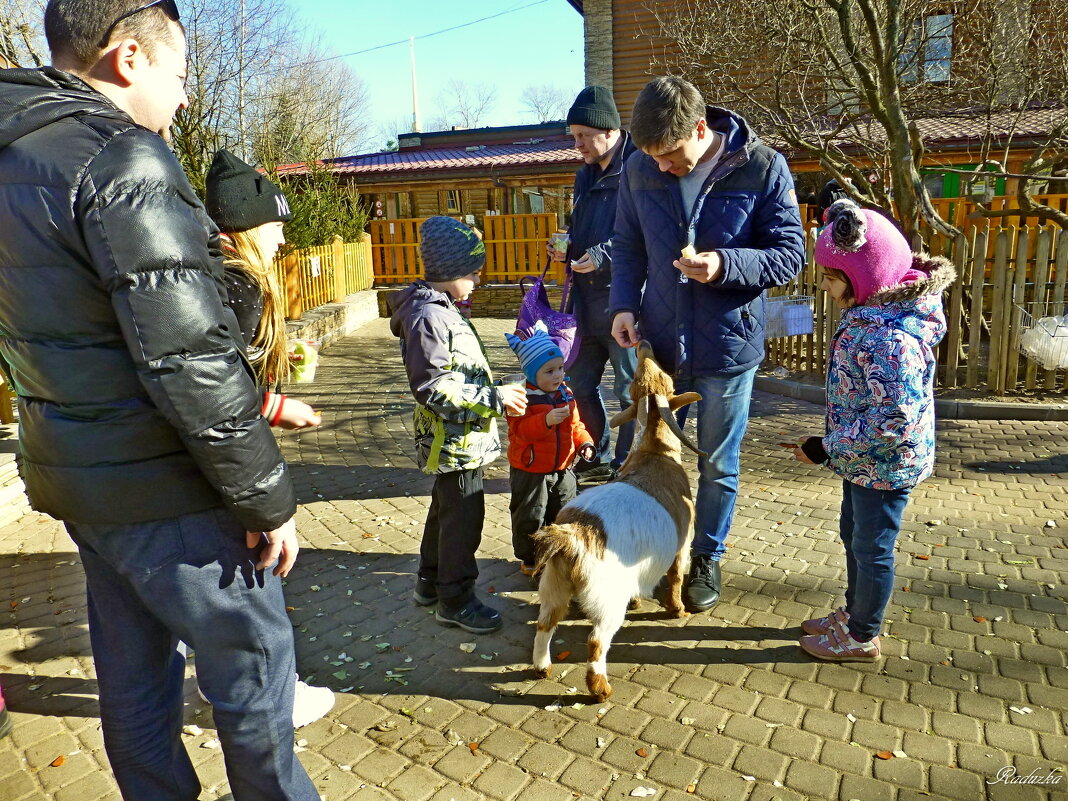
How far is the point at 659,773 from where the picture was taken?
2668 mm

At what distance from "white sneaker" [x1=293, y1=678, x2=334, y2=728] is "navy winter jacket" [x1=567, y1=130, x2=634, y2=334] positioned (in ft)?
9.46

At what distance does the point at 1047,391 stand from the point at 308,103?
72.9 ft

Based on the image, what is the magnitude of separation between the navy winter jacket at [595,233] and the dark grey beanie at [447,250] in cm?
172

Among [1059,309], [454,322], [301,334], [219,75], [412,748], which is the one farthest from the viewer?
[219,75]

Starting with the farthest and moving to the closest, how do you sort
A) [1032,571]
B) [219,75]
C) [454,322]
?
[219,75], [1032,571], [454,322]

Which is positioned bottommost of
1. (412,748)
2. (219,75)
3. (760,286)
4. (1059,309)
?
(412,748)

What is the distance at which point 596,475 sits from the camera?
5.54m

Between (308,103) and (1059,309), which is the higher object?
(308,103)

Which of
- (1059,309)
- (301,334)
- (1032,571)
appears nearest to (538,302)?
(1032,571)

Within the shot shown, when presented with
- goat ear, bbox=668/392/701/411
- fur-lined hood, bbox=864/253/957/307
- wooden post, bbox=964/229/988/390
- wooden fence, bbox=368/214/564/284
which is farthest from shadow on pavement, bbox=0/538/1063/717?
wooden fence, bbox=368/214/564/284

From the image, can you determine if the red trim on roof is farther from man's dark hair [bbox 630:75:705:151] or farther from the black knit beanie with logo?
the black knit beanie with logo

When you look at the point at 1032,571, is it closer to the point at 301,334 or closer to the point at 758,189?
the point at 758,189

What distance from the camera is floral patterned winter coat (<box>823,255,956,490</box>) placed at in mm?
2910

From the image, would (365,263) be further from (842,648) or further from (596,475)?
(842,648)
